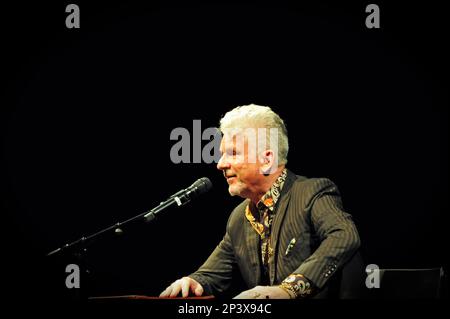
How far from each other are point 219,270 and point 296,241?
599mm

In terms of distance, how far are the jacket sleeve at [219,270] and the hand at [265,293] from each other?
84 cm

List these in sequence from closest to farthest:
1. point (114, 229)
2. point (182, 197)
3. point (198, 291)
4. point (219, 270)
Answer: point (114, 229)
point (182, 197)
point (198, 291)
point (219, 270)

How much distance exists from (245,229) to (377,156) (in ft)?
3.85

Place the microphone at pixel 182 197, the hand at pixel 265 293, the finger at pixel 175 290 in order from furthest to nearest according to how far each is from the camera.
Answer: the finger at pixel 175 290 < the microphone at pixel 182 197 < the hand at pixel 265 293

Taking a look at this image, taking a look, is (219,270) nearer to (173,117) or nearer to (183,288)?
(183,288)

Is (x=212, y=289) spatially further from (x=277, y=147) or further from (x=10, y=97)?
(x=10, y=97)

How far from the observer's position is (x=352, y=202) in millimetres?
3705

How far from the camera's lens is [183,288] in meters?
2.83

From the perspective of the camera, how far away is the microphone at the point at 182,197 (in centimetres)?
251

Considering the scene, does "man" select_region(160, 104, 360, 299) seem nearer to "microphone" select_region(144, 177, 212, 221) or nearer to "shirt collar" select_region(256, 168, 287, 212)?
"shirt collar" select_region(256, 168, 287, 212)

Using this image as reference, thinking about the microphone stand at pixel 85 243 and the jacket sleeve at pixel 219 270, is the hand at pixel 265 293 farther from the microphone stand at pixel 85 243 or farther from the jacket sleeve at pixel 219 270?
the jacket sleeve at pixel 219 270

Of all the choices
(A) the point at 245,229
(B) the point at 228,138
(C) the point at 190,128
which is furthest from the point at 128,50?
(A) the point at 245,229

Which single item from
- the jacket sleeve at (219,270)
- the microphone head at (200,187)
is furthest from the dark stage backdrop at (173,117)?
the microphone head at (200,187)

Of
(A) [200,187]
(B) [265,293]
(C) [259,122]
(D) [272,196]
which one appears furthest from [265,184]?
(B) [265,293]
